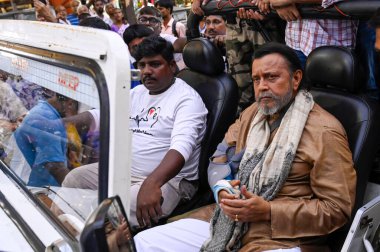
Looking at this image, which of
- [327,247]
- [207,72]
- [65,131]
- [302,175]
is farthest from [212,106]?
[65,131]

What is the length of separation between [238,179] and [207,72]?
39.0 inches

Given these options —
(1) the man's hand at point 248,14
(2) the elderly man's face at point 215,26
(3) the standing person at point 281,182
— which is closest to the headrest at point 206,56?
(1) the man's hand at point 248,14

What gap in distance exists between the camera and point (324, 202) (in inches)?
67.8

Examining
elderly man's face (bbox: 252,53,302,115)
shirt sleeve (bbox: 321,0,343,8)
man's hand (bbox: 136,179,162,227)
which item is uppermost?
shirt sleeve (bbox: 321,0,343,8)

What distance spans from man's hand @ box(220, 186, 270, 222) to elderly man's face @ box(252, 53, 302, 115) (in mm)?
413

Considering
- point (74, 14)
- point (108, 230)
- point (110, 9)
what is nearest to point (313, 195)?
point (108, 230)

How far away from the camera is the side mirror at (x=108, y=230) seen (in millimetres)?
897

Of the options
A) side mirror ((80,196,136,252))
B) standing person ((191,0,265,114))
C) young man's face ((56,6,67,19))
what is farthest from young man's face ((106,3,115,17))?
side mirror ((80,196,136,252))

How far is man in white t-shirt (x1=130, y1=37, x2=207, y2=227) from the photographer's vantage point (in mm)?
2166

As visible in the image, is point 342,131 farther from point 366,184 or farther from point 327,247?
point 327,247

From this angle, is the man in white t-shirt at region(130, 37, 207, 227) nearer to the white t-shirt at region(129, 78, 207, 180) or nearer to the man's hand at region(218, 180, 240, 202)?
the white t-shirt at region(129, 78, 207, 180)

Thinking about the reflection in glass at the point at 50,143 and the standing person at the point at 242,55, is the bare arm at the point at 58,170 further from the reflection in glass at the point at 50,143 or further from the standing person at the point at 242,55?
the standing person at the point at 242,55

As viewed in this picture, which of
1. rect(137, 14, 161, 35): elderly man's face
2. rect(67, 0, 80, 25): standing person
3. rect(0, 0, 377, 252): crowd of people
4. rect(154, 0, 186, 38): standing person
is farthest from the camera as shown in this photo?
rect(67, 0, 80, 25): standing person

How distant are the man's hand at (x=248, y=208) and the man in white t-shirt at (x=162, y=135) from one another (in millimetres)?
495
